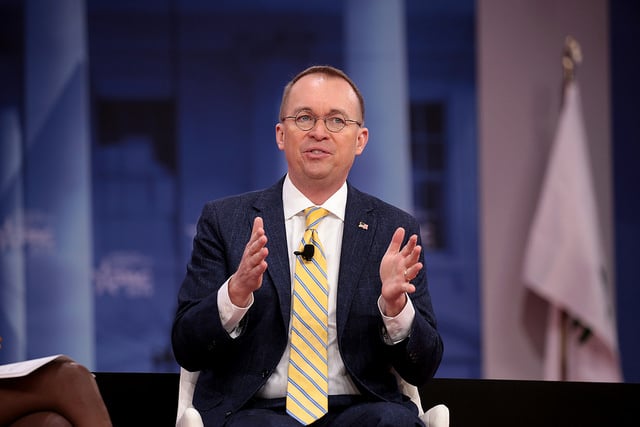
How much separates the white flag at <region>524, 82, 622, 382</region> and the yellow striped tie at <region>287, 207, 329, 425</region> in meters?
2.38

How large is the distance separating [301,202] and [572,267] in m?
2.39

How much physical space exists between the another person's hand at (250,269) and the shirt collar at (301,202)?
1.21 feet

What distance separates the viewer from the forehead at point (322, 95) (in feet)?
8.20

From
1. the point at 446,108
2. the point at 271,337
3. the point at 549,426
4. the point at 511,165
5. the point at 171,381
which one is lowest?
the point at 549,426

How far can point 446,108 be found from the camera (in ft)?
15.4

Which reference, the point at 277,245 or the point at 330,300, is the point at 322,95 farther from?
the point at 330,300

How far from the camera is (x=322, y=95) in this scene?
8.20 ft

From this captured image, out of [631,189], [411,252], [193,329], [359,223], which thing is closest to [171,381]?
[193,329]

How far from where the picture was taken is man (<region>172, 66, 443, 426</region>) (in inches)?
87.9

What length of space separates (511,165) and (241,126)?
62.6 inches

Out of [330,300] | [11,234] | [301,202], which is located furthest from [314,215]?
[11,234]

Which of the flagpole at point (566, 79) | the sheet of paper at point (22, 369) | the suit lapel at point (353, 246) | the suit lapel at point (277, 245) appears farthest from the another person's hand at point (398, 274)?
the flagpole at point (566, 79)

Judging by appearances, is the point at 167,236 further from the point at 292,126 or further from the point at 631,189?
the point at 631,189

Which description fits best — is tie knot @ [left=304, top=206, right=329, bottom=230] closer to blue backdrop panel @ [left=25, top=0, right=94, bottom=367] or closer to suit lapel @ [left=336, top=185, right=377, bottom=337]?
suit lapel @ [left=336, top=185, right=377, bottom=337]
